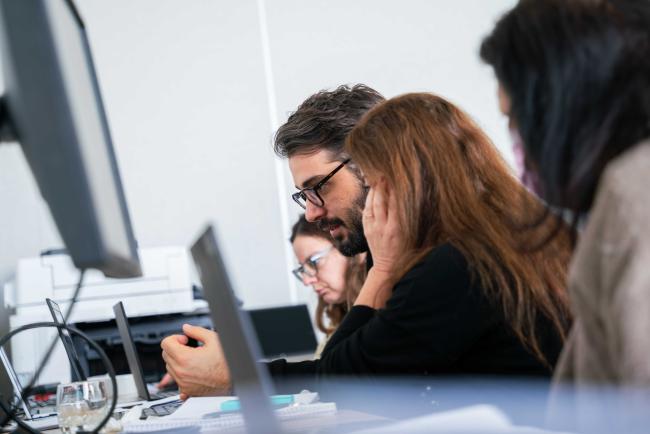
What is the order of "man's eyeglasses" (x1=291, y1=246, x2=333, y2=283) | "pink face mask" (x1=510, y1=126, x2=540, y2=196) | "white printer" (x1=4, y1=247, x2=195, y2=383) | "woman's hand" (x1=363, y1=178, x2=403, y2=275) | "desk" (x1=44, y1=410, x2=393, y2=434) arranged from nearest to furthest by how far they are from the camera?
"pink face mask" (x1=510, y1=126, x2=540, y2=196)
"desk" (x1=44, y1=410, x2=393, y2=434)
"woman's hand" (x1=363, y1=178, x2=403, y2=275)
"white printer" (x1=4, y1=247, x2=195, y2=383)
"man's eyeglasses" (x1=291, y1=246, x2=333, y2=283)

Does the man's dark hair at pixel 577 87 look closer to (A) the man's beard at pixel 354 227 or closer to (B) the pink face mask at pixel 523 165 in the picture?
(B) the pink face mask at pixel 523 165

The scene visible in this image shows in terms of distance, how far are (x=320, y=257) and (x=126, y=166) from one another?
5.03ft

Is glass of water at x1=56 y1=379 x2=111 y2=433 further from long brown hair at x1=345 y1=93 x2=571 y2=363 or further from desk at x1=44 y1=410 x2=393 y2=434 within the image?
long brown hair at x1=345 y1=93 x2=571 y2=363

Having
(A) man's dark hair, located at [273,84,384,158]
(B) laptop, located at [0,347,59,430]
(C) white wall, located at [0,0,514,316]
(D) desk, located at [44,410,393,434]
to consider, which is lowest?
(D) desk, located at [44,410,393,434]

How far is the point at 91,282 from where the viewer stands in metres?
3.22

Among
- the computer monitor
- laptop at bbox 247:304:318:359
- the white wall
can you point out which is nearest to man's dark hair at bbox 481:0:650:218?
the computer monitor

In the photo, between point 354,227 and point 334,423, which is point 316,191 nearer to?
point 354,227

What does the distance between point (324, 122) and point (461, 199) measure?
30.6 inches

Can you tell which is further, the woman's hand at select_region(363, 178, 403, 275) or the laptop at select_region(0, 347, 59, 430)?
the laptop at select_region(0, 347, 59, 430)

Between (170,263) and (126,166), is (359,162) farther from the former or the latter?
(126,166)

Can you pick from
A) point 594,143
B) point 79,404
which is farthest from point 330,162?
point 594,143

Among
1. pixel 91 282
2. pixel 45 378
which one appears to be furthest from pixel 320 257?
pixel 45 378

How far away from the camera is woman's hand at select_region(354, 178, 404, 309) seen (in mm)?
1642

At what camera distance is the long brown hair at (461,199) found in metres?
1.43
